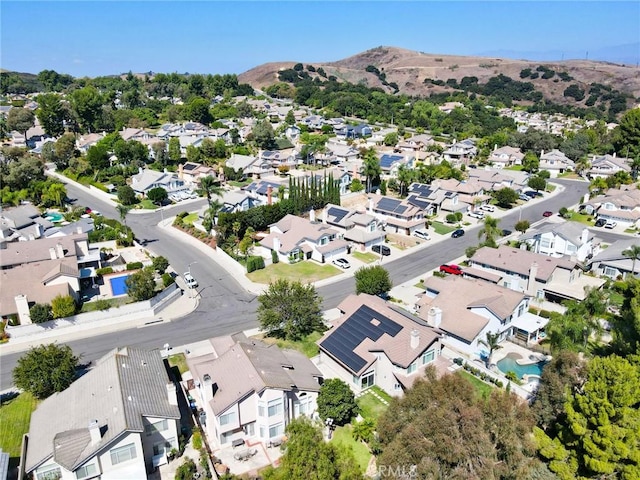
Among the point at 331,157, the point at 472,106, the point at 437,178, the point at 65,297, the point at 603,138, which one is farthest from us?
the point at 472,106

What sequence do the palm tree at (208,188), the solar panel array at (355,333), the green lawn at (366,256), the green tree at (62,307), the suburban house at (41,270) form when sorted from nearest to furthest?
the solar panel array at (355,333) < the green tree at (62,307) < the suburban house at (41,270) < the green lawn at (366,256) < the palm tree at (208,188)

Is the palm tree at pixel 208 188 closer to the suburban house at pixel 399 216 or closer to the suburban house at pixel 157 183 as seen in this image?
the suburban house at pixel 157 183

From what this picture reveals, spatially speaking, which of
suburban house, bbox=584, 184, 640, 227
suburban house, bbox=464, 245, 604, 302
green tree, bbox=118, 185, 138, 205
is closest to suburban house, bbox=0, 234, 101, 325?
green tree, bbox=118, 185, 138, 205

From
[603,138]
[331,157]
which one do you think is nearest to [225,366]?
[331,157]

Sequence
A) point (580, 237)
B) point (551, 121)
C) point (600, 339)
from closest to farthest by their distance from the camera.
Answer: point (600, 339)
point (580, 237)
point (551, 121)

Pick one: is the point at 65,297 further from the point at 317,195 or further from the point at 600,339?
the point at 600,339

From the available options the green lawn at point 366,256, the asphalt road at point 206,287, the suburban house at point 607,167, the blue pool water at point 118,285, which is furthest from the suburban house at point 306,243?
the suburban house at point 607,167

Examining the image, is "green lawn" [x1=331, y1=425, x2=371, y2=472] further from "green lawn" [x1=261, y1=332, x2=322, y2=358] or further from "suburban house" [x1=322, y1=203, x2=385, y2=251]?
"suburban house" [x1=322, y1=203, x2=385, y2=251]
